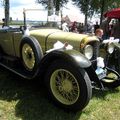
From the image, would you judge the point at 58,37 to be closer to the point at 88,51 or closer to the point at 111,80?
the point at 88,51

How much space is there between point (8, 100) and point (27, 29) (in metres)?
1.53

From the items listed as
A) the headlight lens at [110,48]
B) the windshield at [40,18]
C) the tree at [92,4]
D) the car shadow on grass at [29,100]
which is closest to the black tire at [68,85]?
the car shadow on grass at [29,100]

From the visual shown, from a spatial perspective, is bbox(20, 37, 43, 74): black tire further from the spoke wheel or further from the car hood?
the spoke wheel

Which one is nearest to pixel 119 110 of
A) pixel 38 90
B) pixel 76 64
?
pixel 76 64

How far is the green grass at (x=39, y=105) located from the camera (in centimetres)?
464

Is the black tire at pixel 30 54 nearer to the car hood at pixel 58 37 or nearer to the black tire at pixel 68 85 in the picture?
the car hood at pixel 58 37

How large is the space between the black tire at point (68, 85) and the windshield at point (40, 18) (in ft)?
6.01

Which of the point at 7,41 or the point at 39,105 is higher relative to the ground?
the point at 7,41

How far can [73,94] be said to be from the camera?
15.3ft

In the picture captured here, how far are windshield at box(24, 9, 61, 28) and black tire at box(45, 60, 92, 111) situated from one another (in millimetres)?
1831

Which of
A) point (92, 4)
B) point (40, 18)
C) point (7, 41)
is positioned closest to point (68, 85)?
point (40, 18)

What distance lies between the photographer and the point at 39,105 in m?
5.04

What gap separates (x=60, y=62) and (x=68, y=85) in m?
0.38

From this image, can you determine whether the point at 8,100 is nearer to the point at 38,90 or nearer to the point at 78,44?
the point at 38,90
